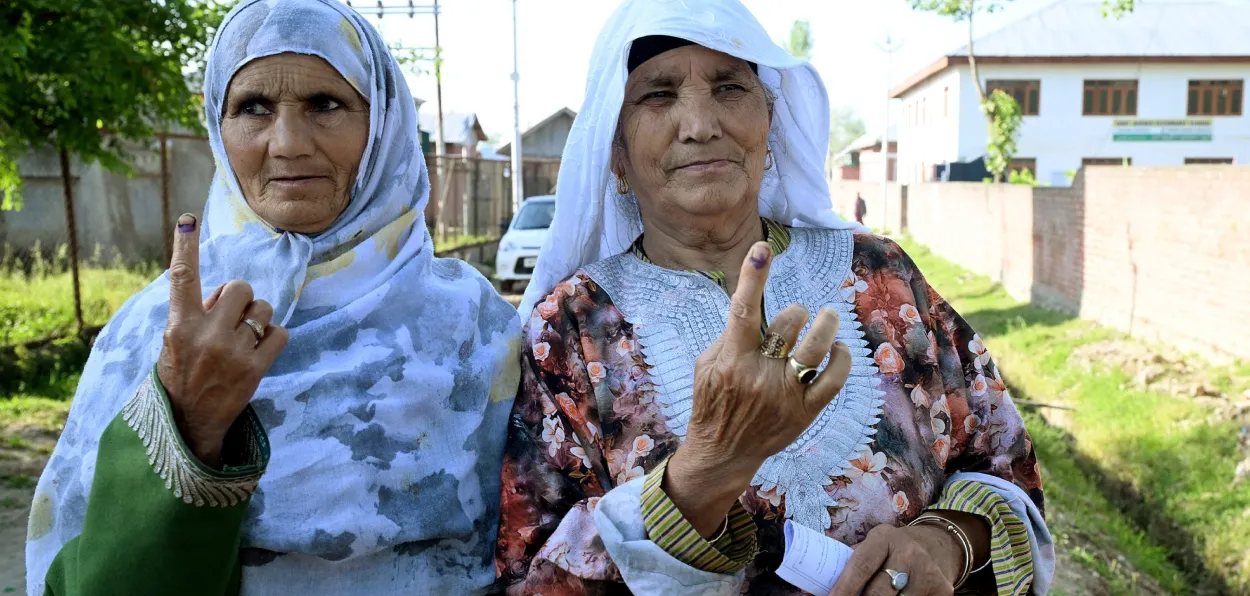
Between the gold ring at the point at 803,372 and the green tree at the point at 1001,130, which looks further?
the green tree at the point at 1001,130

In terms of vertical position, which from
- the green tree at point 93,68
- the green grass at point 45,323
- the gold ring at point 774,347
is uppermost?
the green tree at point 93,68

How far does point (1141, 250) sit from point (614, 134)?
28.9ft

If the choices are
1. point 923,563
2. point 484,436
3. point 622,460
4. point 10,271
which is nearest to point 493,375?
point 484,436

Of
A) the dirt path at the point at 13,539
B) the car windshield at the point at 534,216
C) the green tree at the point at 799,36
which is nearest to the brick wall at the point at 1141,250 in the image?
the car windshield at the point at 534,216

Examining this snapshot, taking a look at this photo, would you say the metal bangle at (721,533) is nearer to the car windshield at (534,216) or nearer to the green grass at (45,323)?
the green grass at (45,323)

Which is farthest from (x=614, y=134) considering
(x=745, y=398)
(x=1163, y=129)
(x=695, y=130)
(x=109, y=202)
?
(x=1163, y=129)

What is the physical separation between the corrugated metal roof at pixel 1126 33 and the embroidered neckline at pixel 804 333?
30.9 metres

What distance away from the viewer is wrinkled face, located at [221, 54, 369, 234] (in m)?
1.78

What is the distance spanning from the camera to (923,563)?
1690mm

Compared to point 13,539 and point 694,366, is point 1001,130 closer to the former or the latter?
point 13,539

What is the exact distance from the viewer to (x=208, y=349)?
138 cm

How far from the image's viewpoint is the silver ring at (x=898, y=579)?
1661 mm

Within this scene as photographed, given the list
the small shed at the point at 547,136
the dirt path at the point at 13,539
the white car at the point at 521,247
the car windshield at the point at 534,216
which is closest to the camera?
the dirt path at the point at 13,539

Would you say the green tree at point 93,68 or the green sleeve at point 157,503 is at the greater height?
the green tree at point 93,68
